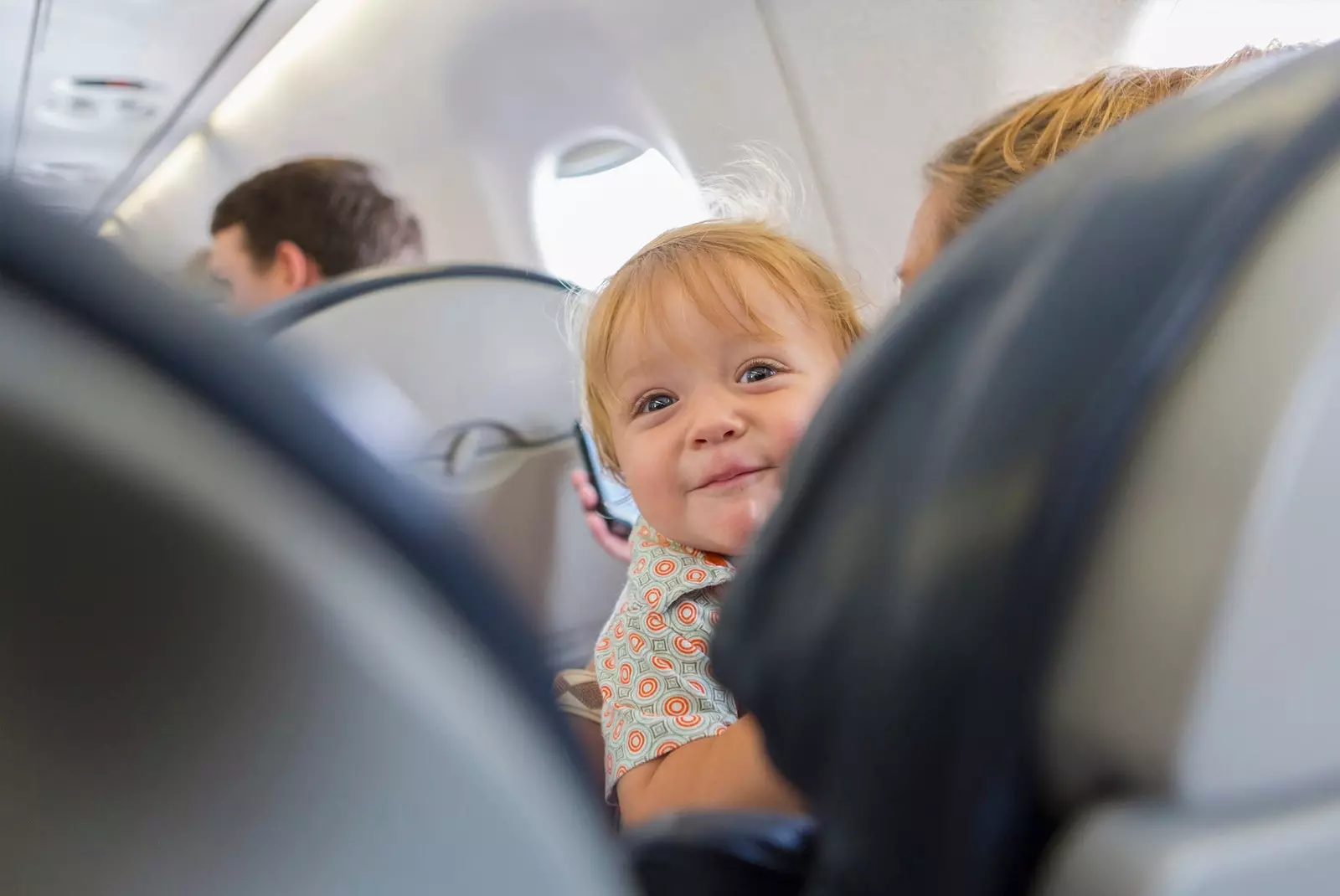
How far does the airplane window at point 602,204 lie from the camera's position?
2.91 meters

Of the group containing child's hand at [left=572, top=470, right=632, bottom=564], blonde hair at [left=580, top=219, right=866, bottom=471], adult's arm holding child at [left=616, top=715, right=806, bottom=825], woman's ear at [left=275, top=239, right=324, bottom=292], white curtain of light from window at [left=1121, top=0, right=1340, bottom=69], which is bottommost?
adult's arm holding child at [left=616, top=715, right=806, bottom=825]

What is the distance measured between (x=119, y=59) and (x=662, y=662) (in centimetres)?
374

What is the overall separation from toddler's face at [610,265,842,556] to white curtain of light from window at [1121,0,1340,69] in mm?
802

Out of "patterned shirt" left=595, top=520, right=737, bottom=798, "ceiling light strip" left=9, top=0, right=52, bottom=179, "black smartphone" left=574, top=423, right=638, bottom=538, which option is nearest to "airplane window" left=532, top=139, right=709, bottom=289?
"black smartphone" left=574, top=423, right=638, bottom=538

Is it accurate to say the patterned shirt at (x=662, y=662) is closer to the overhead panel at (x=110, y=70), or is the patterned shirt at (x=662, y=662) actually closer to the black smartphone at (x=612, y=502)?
the black smartphone at (x=612, y=502)

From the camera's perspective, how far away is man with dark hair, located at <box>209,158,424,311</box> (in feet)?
7.97

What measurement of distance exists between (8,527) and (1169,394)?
1.12 ft

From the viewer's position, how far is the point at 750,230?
4.08 ft

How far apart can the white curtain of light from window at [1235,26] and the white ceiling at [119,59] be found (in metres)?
2.62

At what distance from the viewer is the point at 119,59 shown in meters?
3.71

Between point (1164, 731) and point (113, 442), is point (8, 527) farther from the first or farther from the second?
point (1164, 731)

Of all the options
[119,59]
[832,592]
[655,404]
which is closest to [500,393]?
[655,404]

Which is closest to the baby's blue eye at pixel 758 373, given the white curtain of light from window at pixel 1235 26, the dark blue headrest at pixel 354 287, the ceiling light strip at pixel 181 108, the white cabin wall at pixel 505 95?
the dark blue headrest at pixel 354 287

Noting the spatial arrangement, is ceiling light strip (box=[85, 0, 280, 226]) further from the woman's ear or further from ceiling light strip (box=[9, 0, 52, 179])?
the woman's ear
